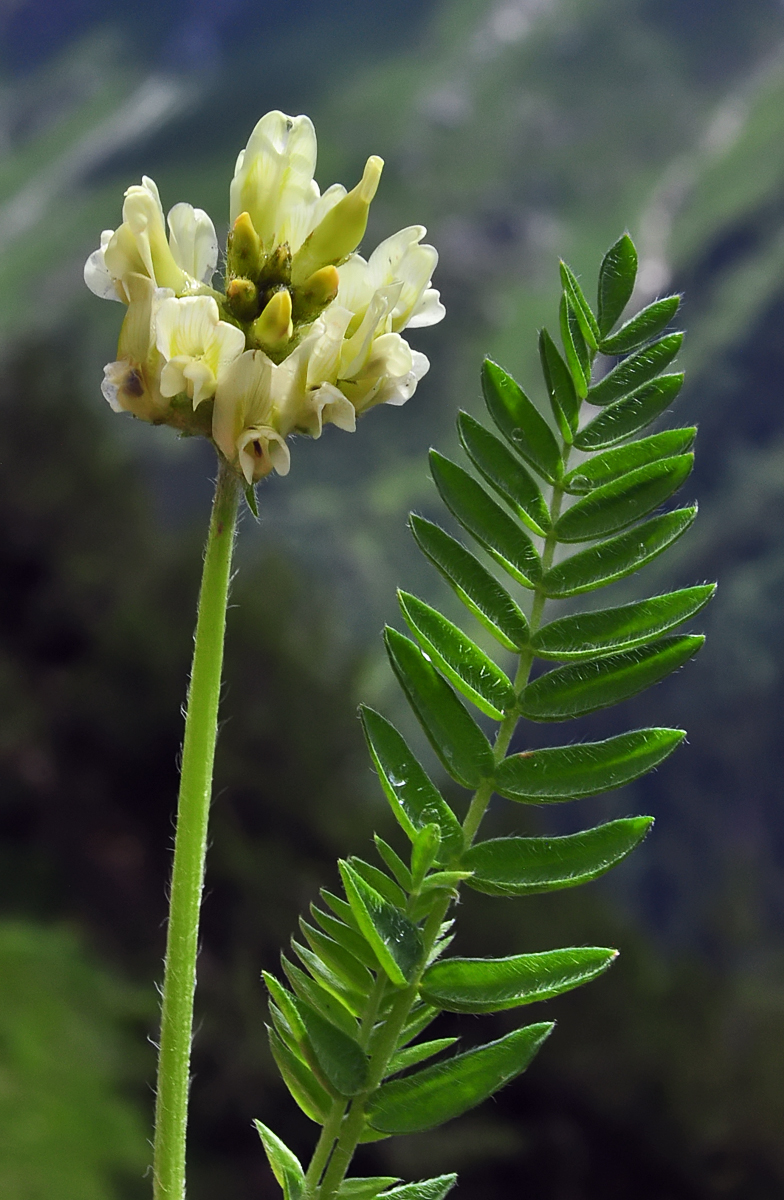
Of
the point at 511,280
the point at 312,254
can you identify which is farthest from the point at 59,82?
the point at 312,254

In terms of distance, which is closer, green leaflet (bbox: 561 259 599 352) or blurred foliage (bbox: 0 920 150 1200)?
green leaflet (bbox: 561 259 599 352)

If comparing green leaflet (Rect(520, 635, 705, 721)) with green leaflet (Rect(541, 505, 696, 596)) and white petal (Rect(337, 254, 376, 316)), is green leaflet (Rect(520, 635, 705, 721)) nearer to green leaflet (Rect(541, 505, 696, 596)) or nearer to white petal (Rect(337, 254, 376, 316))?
green leaflet (Rect(541, 505, 696, 596))

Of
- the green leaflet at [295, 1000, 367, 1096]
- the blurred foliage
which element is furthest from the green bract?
the blurred foliage

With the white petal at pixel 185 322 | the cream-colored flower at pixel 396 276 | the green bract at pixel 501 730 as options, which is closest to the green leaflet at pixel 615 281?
the green bract at pixel 501 730

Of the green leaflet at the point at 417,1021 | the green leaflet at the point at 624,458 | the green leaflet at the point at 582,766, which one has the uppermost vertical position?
the green leaflet at the point at 624,458

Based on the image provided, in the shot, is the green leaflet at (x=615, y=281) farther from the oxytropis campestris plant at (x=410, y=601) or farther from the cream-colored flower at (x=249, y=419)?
the cream-colored flower at (x=249, y=419)
